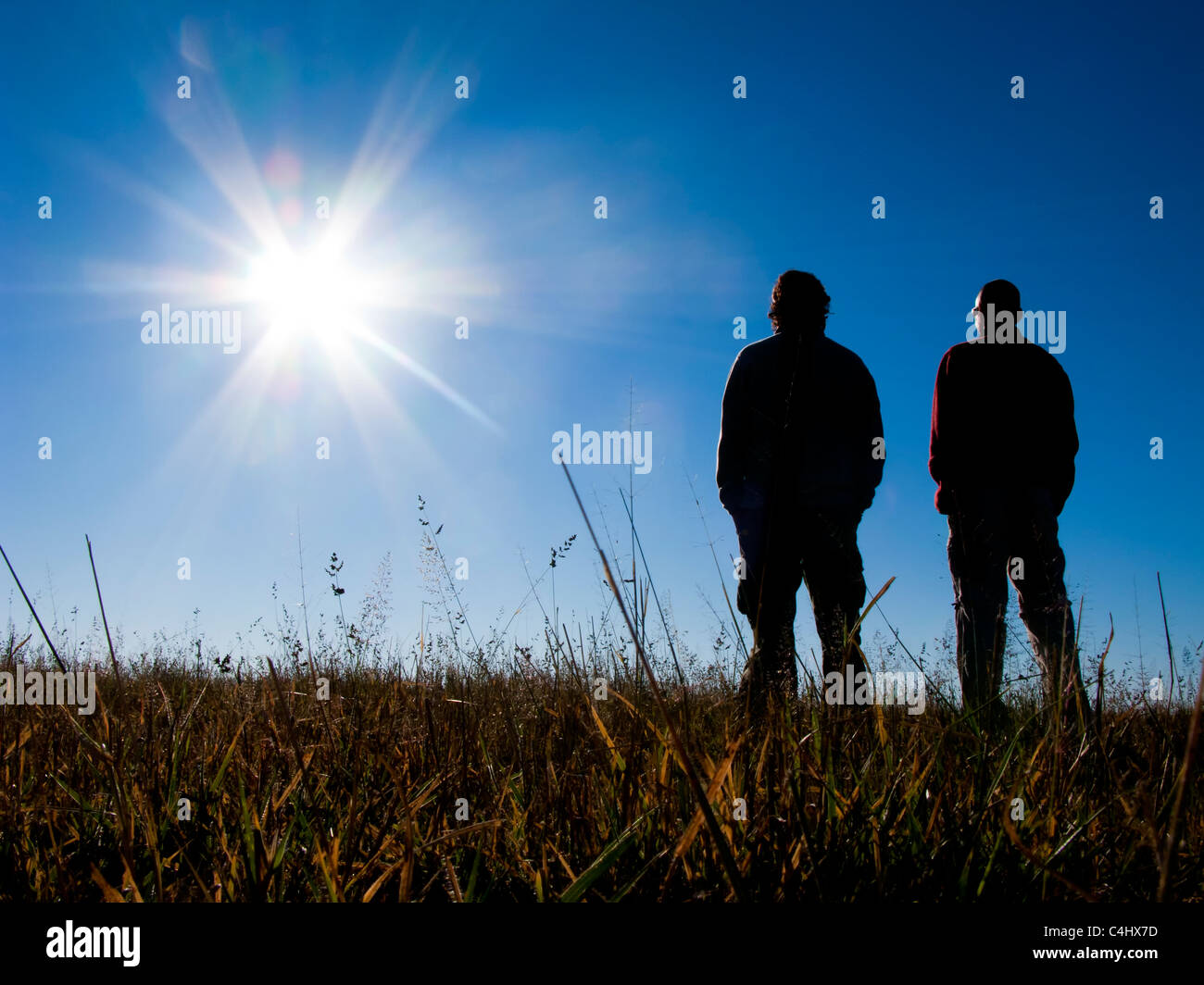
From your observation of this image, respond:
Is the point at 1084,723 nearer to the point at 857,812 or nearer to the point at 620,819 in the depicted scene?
the point at 857,812

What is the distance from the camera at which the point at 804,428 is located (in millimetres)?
3518

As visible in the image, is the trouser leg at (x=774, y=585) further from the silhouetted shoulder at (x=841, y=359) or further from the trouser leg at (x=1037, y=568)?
the trouser leg at (x=1037, y=568)

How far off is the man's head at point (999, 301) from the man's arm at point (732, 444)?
141 cm

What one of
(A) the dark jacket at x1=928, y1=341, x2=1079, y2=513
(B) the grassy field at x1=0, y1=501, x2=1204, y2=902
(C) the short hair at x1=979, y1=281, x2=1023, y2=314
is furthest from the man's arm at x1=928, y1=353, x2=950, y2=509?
(B) the grassy field at x1=0, y1=501, x2=1204, y2=902

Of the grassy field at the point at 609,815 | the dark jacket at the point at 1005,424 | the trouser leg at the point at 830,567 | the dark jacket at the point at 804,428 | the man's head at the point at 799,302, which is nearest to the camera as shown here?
the grassy field at the point at 609,815

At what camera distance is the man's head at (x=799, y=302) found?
12.2 ft

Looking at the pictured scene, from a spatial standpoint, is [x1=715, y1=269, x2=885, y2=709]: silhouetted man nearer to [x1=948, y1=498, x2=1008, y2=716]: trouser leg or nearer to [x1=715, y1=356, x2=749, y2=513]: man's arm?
Result: [x1=715, y1=356, x2=749, y2=513]: man's arm

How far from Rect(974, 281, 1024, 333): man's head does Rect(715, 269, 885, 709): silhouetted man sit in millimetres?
780

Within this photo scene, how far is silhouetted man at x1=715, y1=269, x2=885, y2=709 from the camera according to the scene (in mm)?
3408

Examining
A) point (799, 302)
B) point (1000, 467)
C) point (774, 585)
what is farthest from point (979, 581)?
point (799, 302)

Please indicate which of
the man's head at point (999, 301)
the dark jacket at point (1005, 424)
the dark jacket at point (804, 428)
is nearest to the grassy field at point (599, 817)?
the dark jacket at point (804, 428)
